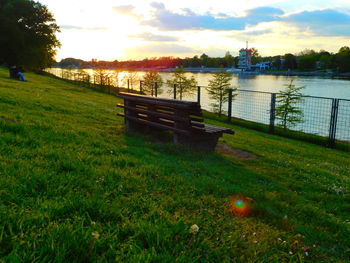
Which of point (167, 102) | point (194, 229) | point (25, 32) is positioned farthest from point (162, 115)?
point (25, 32)

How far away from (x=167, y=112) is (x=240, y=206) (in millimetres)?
4195

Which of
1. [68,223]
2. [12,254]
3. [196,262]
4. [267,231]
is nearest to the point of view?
[12,254]

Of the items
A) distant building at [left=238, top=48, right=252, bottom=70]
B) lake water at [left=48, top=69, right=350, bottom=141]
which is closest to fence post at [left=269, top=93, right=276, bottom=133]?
lake water at [left=48, top=69, right=350, bottom=141]

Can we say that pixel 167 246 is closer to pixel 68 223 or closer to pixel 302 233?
pixel 68 223

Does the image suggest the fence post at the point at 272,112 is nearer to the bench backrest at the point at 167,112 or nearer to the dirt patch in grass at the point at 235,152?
the dirt patch in grass at the point at 235,152

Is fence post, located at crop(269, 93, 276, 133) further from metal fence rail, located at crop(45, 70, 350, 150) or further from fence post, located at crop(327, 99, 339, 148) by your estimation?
fence post, located at crop(327, 99, 339, 148)

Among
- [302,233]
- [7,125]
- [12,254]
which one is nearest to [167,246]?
[12,254]

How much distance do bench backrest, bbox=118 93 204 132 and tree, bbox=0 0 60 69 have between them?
29464 millimetres

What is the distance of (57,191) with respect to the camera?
2.95 metres

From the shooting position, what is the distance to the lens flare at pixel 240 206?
10.7 ft

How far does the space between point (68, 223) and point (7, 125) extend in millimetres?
3469

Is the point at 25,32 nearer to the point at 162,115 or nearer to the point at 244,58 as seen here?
the point at 162,115

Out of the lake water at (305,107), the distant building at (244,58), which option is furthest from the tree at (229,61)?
the lake water at (305,107)

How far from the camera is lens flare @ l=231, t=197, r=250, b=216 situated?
3.25 m
